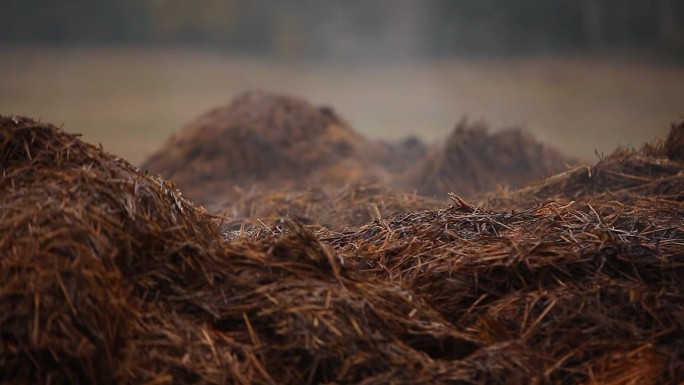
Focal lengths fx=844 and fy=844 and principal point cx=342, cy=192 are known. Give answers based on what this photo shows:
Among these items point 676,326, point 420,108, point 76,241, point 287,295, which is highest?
point 76,241

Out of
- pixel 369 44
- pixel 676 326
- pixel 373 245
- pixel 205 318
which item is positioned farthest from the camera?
pixel 369 44

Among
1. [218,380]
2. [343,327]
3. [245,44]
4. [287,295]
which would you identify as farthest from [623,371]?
[245,44]

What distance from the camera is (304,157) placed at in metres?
8.79

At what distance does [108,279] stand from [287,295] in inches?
19.3

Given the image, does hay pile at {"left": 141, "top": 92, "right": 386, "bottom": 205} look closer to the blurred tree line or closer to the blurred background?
the blurred background

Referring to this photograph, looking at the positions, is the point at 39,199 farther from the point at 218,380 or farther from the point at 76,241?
the point at 218,380

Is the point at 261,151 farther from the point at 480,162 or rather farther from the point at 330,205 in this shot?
the point at 330,205

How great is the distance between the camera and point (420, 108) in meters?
13.9

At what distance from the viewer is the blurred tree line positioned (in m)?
11.1

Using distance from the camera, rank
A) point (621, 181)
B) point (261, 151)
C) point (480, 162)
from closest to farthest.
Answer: point (621, 181) < point (480, 162) < point (261, 151)

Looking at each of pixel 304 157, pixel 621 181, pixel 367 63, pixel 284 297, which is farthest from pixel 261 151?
pixel 284 297

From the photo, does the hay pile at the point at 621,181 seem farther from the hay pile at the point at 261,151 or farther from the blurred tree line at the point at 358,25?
the blurred tree line at the point at 358,25

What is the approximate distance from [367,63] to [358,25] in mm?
730

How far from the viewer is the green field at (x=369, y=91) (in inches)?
412
